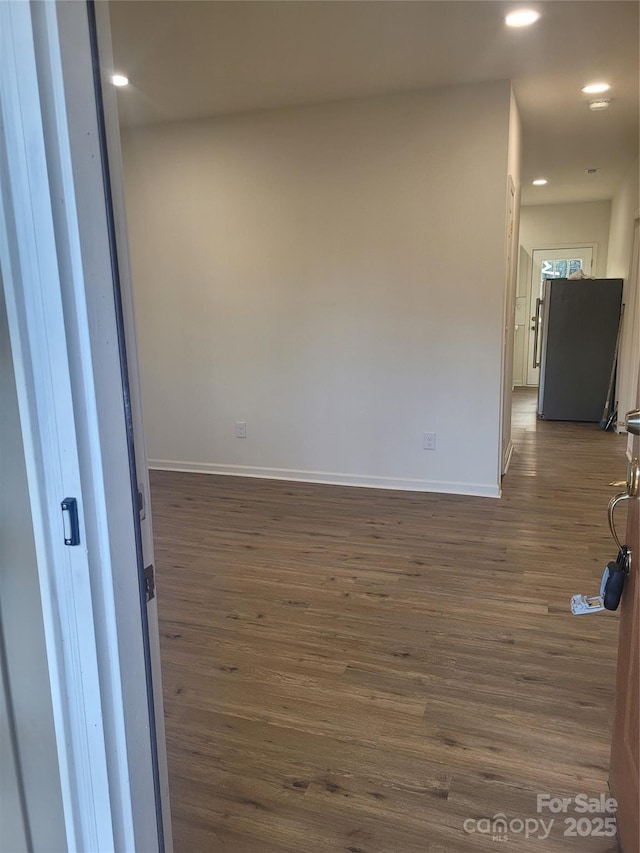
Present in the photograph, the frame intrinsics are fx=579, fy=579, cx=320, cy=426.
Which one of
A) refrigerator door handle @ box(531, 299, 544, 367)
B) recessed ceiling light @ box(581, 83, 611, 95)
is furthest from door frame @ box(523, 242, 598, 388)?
recessed ceiling light @ box(581, 83, 611, 95)

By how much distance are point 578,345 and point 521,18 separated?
4313 mm

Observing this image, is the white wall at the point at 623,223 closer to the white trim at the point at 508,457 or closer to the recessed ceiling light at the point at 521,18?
the white trim at the point at 508,457

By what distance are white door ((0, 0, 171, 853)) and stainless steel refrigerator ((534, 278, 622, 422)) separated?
641cm

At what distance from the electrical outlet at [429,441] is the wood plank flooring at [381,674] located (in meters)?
0.49

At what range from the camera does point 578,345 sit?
6.41 m

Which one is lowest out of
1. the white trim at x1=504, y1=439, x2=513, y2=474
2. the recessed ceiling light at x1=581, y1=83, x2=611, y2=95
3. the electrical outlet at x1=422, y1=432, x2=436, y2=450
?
the white trim at x1=504, y1=439, x2=513, y2=474

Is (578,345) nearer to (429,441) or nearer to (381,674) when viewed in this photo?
(429,441)

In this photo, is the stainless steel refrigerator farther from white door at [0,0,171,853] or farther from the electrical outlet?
white door at [0,0,171,853]

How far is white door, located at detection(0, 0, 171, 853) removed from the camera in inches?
25.8

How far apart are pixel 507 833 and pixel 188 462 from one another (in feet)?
12.0

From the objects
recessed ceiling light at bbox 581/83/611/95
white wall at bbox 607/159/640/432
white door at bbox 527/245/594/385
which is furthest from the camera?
white door at bbox 527/245/594/385

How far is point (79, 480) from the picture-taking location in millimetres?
729

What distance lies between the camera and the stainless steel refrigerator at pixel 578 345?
20.6ft

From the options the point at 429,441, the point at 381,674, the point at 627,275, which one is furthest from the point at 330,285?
the point at 627,275
